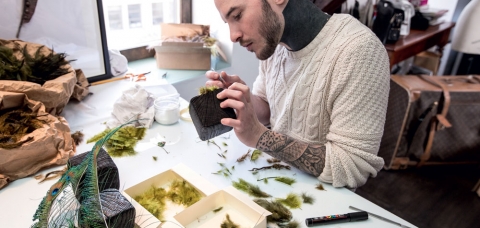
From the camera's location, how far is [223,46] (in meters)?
2.20

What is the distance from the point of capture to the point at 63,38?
5.17 ft

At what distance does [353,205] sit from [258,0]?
0.67m

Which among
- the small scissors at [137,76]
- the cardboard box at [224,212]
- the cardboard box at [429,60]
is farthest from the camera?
the cardboard box at [429,60]

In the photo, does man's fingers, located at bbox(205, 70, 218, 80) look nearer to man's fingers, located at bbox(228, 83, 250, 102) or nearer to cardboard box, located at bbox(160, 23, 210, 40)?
man's fingers, located at bbox(228, 83, 250, 102)

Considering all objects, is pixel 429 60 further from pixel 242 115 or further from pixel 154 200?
pixel 154 200

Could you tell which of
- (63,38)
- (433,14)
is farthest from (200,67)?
(433,14)

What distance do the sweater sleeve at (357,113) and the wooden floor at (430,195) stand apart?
1.33 m

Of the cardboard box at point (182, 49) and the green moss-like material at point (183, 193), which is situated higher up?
the cardboard box at point (182, 49)

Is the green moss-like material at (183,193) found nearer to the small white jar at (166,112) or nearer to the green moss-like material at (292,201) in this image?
the green moss-like material at (292,201)

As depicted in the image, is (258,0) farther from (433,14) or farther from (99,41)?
(433,14)

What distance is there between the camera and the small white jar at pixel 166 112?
1.31 m

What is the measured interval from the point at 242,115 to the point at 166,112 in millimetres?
409

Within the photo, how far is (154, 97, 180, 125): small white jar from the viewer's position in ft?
4.29

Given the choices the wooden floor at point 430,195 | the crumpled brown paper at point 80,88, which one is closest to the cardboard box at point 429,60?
the wooden floor at point 430,195
